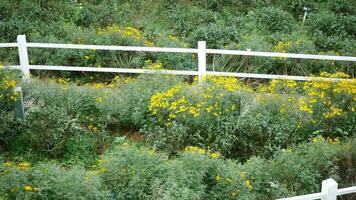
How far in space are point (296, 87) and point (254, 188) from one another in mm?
3376

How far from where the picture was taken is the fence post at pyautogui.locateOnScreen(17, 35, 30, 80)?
11.8m

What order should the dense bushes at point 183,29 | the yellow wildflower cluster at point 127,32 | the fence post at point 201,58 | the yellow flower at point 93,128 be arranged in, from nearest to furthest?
1. the yellow flower at point 93,128
2. the fence post at point 201,58
3. the dense bushes at point 183,29
4. the yellow wildflower cluster at point 127,32

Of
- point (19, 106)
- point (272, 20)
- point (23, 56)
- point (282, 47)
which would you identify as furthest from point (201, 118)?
point (272, 20)

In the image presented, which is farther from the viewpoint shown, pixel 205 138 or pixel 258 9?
pixel 258 9

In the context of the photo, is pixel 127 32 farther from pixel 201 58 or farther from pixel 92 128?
pixel 92 128

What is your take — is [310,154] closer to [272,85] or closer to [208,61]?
[272,85]

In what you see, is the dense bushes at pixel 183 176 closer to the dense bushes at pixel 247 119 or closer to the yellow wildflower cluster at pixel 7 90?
the dense bushes at pixel 247 119

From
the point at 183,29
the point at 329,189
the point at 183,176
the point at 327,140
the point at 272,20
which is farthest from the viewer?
the point at 272,20

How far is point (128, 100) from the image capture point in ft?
33.9

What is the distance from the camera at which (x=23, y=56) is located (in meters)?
11.9

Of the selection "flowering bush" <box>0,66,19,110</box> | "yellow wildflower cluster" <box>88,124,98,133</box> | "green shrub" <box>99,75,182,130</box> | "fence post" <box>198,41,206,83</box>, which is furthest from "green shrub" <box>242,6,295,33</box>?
"flowering bush" <box>0,66,19,110</box>

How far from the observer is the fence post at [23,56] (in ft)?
38.7

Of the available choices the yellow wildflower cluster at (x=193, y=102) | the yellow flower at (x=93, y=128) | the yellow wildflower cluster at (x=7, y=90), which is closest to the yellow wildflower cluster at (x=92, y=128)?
the yellow flower at (x=93, y=128)

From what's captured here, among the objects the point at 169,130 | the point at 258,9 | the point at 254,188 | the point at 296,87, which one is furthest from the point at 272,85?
the point at 258,9
